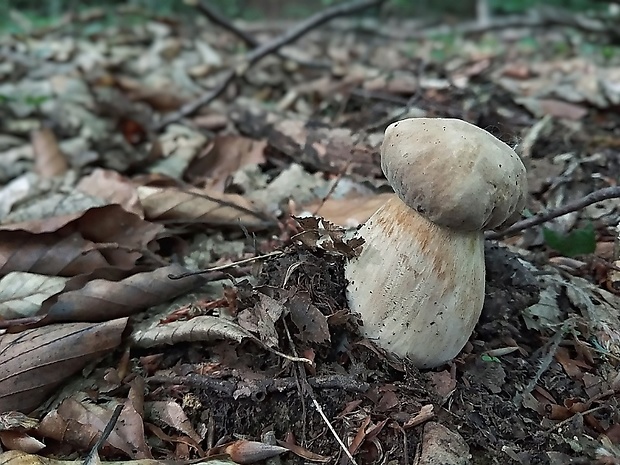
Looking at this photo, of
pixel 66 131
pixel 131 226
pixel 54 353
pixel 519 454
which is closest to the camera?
pixel 519 454

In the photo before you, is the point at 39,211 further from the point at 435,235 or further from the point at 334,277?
the point at 435,235

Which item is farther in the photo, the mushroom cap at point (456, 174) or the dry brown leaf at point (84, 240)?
the dry brown leaf at point (84, 240)

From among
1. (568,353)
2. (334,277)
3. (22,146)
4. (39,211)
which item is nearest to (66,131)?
(22,146)

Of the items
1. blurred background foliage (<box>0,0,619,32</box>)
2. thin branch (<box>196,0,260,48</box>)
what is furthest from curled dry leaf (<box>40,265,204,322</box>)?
blurred background foliage (<box>0,0,619,32</box>)

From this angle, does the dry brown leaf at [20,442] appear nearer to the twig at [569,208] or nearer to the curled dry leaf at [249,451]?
the curled dry leaf at [249,451]

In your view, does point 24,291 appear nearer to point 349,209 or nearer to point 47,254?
point 47,254

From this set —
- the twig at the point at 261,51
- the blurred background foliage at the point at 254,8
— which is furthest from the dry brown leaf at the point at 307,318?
the blurred background foliage at the point at 254,8

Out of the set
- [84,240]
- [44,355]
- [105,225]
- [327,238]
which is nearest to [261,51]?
[105,225]
